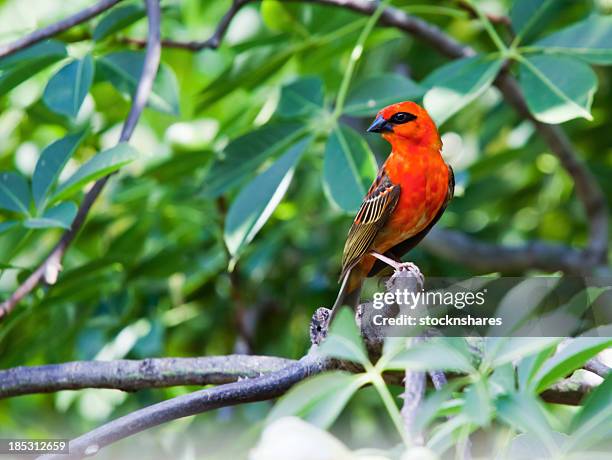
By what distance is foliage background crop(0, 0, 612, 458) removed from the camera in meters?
2.91

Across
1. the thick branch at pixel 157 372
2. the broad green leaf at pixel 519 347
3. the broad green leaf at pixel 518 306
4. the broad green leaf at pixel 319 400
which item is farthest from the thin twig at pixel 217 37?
the broad green leaf at pixel 319 400

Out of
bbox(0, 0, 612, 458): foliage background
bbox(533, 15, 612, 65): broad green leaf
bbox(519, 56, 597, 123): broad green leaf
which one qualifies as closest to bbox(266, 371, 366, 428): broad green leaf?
bbox(0, 0, 612, 458): foliage background

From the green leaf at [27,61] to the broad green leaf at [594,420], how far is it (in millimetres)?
2087

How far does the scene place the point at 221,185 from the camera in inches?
116

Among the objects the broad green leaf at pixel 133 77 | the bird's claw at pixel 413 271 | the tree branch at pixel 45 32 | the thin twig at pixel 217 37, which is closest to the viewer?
the bird's claw at pixel 413 271

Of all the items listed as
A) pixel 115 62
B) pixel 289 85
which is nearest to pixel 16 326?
pixel 115 62

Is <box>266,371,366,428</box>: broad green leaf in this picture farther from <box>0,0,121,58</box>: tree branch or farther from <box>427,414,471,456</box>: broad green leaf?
<box>0,0,121,58</box>: tree branch

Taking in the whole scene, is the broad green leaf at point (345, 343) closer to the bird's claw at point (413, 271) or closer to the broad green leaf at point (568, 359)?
the broad green leaf at point (568, 359)

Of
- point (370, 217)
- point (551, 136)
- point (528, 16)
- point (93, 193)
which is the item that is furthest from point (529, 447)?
point (551, 136)

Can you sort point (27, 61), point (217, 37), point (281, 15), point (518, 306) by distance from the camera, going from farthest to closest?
point (281, 15) → point (217, 37) → point (27, 61) → point (518, 306)

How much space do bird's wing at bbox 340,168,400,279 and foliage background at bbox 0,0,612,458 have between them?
3.8 inches

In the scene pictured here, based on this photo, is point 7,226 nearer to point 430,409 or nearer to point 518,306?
point 518,306

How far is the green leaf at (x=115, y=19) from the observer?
3.06 meters

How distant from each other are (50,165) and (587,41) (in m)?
1.73
